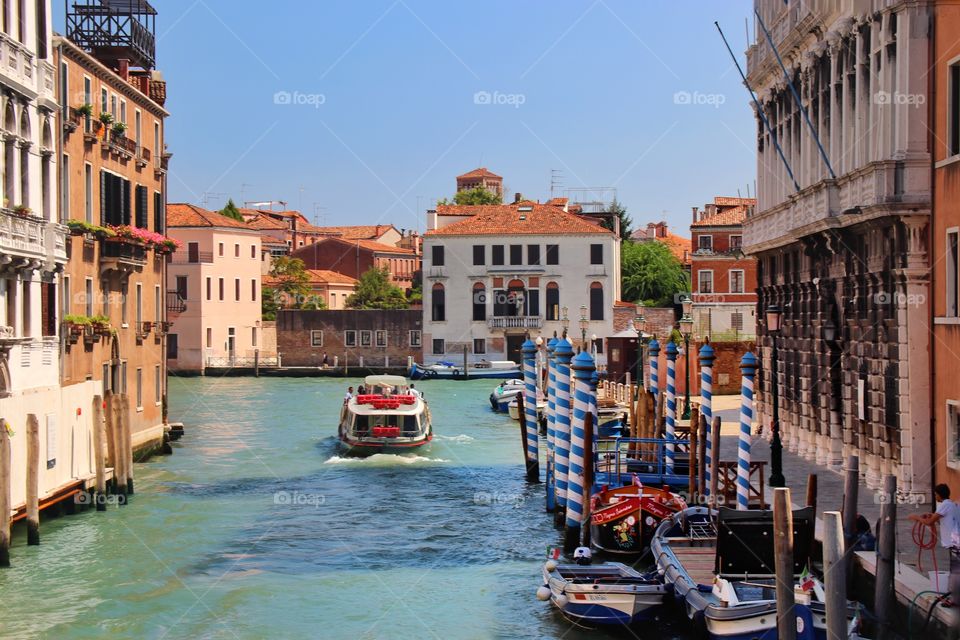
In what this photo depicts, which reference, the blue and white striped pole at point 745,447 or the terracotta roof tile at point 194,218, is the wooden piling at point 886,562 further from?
the terracotta roof tile at point 194,218

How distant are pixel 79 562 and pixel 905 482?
9625 mm

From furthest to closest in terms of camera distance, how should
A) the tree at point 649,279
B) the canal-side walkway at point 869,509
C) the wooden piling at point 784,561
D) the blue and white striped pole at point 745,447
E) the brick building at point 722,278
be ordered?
the tree at point 649,279 → the brick building at point 722,278 → the blue and white striped pole at point 745,447 → the canal-side walkway at point 869,509 → the wooden piling at point 784,561

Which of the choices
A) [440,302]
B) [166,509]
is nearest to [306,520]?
[166,509]

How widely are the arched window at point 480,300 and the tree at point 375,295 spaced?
11.4m

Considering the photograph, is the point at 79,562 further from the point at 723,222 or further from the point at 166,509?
the point at 723,222

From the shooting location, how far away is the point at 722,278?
45.5 meters

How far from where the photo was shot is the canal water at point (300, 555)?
1291 centimetres

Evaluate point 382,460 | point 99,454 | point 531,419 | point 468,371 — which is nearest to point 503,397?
point 382,460

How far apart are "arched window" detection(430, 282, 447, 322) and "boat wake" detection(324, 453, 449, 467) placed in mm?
29856

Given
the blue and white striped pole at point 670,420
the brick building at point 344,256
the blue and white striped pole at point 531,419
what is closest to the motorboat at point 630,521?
the blue and white striped pole at point 670,420

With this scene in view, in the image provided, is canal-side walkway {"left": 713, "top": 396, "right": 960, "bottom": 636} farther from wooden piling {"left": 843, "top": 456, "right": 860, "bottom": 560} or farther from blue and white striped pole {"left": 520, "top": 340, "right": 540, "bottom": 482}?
blue and white striped pole {"left": 520, "top": 340, "right": 540, "bottom": 482}

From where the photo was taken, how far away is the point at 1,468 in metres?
13.8

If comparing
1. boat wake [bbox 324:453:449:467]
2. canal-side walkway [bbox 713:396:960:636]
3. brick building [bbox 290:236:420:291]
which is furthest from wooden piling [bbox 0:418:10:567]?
brick building [bbox 290:236:420:291]

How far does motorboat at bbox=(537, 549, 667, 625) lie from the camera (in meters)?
12.5
